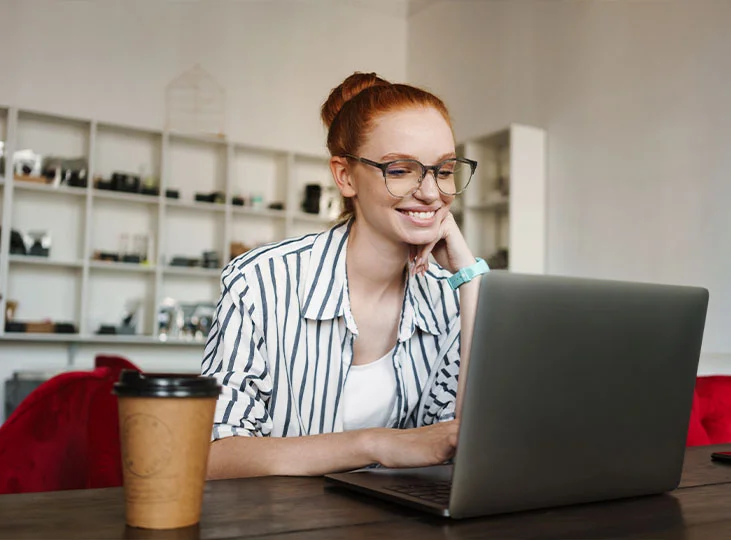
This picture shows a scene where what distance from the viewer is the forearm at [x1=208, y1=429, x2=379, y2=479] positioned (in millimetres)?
966

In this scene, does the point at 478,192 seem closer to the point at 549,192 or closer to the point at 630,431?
the point at 549,192

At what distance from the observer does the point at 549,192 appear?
477cm

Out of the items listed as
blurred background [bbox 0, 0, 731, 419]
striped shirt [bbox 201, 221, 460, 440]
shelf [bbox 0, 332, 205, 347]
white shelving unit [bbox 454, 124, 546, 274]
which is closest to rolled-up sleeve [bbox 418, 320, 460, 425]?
striped shirt [bbox 201, 221, 460, 440]

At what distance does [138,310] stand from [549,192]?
9.40 feet

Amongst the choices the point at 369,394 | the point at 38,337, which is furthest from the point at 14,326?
the point at 369,394

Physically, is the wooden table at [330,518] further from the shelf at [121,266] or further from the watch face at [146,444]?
the shelf at [121,266]

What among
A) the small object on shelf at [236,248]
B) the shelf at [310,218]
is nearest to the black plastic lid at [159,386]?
the small object on shelf at [236,248]

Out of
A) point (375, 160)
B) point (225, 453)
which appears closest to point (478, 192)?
point (375, 160)

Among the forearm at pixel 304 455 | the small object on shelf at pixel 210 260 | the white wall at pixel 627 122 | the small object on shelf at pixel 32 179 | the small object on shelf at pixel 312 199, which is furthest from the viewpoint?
the small object on shelf at pixel 312 199

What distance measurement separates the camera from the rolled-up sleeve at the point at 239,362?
3.91 feet

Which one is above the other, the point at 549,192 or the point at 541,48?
the point at 541,48

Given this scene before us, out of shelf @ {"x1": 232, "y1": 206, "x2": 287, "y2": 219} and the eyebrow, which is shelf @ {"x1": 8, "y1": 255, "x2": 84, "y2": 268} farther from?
the eyebrow

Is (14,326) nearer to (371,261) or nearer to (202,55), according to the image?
(202,55)

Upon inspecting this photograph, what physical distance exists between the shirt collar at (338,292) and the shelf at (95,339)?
11.7ft
